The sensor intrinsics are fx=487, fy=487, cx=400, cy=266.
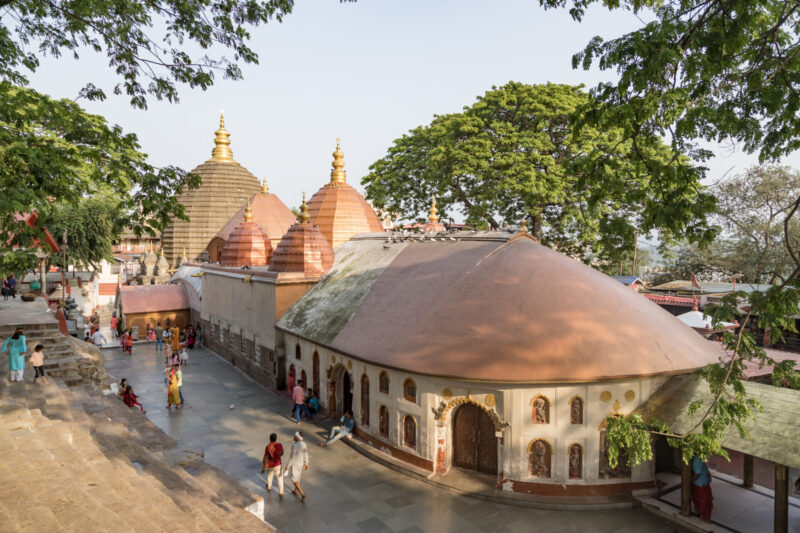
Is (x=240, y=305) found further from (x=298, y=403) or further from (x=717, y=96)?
(x=717, y=96)

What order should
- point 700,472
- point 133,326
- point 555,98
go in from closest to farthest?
point 700,472, point 555,98, point 133,326

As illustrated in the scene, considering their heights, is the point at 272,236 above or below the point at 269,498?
above

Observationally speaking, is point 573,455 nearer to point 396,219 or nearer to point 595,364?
point 595,364

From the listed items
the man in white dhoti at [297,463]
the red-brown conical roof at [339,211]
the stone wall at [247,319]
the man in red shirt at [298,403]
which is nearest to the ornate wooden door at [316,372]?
the man in red shirt at [298,403]

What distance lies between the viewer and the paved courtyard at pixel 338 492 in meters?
10.6

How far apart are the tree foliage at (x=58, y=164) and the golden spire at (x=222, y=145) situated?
124ft

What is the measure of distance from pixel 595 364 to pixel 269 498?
8448mm

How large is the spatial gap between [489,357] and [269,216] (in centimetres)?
2670

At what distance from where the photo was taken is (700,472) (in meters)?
10.6

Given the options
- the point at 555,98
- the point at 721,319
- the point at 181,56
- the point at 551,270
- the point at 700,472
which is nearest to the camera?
the point at 721,319

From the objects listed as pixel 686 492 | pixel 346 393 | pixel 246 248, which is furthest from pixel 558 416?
pixel 246 248

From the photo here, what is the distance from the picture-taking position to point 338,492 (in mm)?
12062

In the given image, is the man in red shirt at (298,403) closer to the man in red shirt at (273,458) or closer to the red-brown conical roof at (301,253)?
the man in red shirt at (273,458)

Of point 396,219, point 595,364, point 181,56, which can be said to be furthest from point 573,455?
point 396,219
